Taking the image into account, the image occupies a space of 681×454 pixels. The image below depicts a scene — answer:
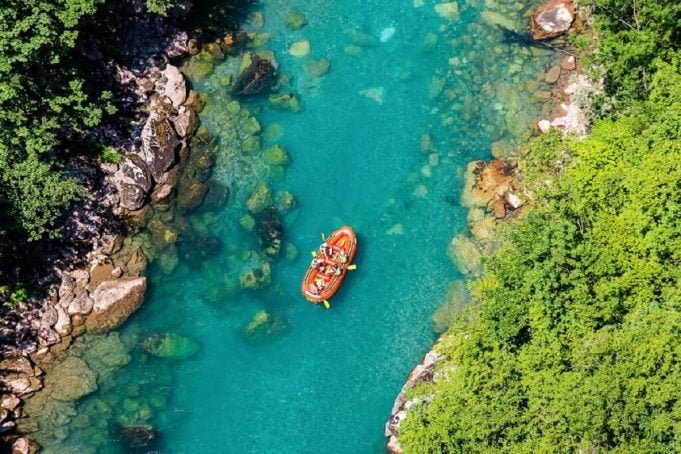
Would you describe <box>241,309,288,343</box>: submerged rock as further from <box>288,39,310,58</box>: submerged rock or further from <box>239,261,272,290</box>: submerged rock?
<box>288,39,310,58</box>: submerged rock

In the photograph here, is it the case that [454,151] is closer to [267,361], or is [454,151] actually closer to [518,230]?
[518,230]

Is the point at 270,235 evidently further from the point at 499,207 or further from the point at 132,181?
the point at 499,207

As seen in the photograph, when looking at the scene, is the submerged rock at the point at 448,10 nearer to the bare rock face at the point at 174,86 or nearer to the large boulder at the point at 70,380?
the bare rock face at the point at 174,86

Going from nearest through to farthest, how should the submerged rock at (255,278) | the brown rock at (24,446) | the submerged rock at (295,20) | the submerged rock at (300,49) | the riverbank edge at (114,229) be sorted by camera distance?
1. the brown rock at (24,446)
2. the riverbank edge at (114,229)
3. the submerged rock at (255,278)
4. the submerged rock at (300,49)
5. the submerged rock at (295,20)

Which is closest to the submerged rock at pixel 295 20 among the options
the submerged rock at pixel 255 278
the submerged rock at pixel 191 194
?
the submerged rock at pixel 191 194

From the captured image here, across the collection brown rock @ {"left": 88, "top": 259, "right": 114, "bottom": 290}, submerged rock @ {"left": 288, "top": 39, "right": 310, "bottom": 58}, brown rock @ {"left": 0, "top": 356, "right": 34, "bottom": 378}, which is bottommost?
brown rock @ {"left": 0, "top": 356, "right": 34, "bottom": 378}

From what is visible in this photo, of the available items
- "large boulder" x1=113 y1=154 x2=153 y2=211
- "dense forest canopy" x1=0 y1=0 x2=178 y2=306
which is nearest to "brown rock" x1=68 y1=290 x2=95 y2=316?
"dense forest canopy" x1=0 y1=0 x2=178 y2=306

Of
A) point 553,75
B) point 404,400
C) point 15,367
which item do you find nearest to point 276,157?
point 404,400
